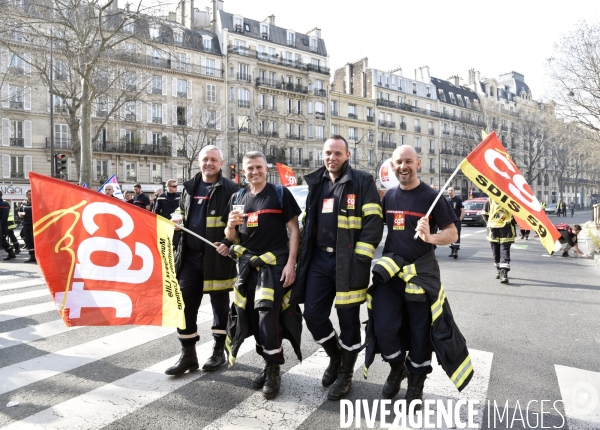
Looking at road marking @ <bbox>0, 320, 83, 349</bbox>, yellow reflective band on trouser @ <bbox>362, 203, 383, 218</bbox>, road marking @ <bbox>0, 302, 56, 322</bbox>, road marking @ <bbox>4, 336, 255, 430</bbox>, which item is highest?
yellow reflective band on trouser @ <bbox>362, 203, 383, 218</bbox>

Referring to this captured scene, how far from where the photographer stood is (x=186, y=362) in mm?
4324

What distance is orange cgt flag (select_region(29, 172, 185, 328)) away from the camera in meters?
3.69

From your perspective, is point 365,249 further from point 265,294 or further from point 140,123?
point 140,123

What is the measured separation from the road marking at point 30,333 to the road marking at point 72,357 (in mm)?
454

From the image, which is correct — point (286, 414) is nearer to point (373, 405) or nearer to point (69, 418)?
point (373, 405)

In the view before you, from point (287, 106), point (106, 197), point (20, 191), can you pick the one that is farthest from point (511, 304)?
point (287, 106)

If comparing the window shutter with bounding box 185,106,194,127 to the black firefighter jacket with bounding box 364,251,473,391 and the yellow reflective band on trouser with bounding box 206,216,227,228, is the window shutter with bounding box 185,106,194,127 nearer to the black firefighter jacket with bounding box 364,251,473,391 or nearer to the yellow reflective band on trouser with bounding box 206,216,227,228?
the yellow reflective band on trouser with bounding box 206,216,227,228

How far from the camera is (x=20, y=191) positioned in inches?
→ 1417

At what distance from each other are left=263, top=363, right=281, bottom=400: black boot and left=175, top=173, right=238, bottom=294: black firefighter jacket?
0.90 metres

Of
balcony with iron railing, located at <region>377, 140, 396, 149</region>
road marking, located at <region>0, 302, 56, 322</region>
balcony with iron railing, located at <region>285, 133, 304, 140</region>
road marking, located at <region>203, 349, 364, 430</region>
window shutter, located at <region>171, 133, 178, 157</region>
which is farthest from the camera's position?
balcony with iron railing, located at <region>377, 140, 396, 149</region>

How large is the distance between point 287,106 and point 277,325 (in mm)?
50816

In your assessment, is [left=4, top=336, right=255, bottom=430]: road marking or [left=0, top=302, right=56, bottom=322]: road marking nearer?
[left=4, top=336, right=255, bottom=430]: road marking

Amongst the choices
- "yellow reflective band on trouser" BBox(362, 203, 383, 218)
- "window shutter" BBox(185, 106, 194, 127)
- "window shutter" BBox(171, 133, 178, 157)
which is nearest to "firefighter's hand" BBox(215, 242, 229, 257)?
"yellow reflective band on trouser" BBox(362, 203, 383, 218)

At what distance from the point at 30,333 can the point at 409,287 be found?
4.71 meters
